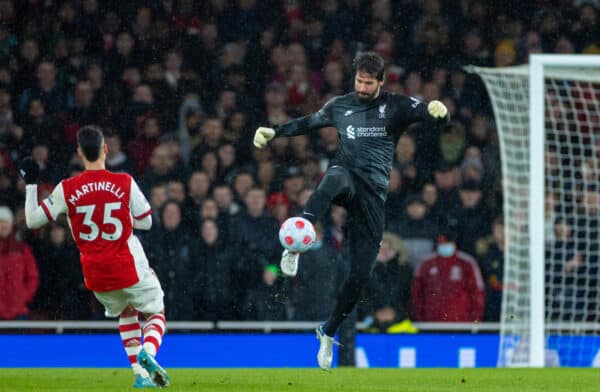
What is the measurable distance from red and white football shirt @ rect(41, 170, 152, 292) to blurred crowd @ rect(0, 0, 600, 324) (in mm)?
3858

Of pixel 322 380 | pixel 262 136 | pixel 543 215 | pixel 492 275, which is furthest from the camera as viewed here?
pixel 492 275

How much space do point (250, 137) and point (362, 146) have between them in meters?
5.29

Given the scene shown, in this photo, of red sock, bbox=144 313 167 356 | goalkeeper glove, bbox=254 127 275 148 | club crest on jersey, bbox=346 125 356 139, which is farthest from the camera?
club crest on jersey, bbox=346 125 356 139

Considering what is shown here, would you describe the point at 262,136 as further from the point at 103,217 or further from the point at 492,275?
the point at 492,275

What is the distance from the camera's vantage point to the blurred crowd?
12609 mm

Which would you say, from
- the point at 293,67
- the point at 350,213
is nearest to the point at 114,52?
the point at 293,67

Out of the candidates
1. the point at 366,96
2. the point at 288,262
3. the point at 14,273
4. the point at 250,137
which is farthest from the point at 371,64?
the point at 250,137

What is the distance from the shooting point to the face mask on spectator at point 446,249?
13055mm

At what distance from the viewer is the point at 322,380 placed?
9516 millimetres

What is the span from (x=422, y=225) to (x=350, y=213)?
4.22 meters

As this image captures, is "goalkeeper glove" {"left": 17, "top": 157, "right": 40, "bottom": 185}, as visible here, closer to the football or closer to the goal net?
the football

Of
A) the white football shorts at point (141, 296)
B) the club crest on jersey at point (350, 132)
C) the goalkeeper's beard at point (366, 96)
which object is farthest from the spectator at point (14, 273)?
the goalkeeper's beard at point (366, 96)

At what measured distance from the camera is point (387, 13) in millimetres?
16500

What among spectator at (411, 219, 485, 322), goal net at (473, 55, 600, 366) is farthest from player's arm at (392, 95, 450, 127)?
spectator at (411, 219, 485, 322)
